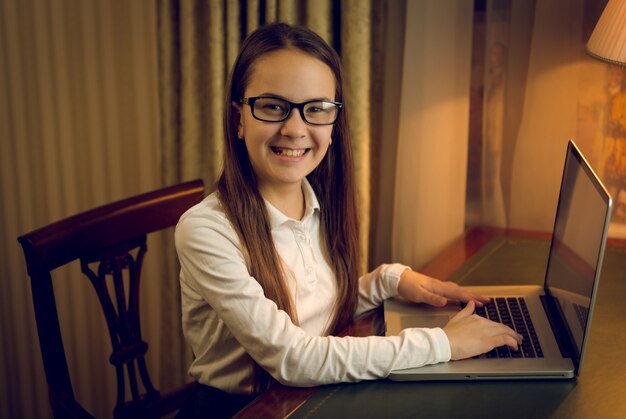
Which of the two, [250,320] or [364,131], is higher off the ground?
[364,131]

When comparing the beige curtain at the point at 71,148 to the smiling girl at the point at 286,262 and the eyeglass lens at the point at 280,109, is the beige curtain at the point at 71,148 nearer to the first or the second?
the smiling girl at the point at 286,262

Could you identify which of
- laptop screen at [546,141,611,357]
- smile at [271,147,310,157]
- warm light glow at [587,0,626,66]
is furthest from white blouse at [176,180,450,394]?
warm light glow at [587,0,626,66]

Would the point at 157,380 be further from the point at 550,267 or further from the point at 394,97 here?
the point at 550,267

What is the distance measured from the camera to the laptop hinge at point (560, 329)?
1.13 metres

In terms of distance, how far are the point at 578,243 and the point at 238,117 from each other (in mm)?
588

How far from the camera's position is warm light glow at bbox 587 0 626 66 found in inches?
55.9

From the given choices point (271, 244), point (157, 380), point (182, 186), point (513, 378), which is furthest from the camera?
point (157, 380)

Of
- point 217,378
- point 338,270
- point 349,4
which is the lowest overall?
point 217,378

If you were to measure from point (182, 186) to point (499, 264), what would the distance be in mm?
687

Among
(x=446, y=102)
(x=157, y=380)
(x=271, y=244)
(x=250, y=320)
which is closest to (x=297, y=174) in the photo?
(x=271, y=244)

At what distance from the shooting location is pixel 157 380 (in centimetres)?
240

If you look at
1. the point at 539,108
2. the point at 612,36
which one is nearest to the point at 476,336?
the point at 612,36

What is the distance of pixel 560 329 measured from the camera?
1.22 m

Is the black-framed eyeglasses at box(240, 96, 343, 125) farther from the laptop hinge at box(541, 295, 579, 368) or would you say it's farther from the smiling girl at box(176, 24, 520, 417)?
the laptop hinge at box(541, 295, 579, 368)
